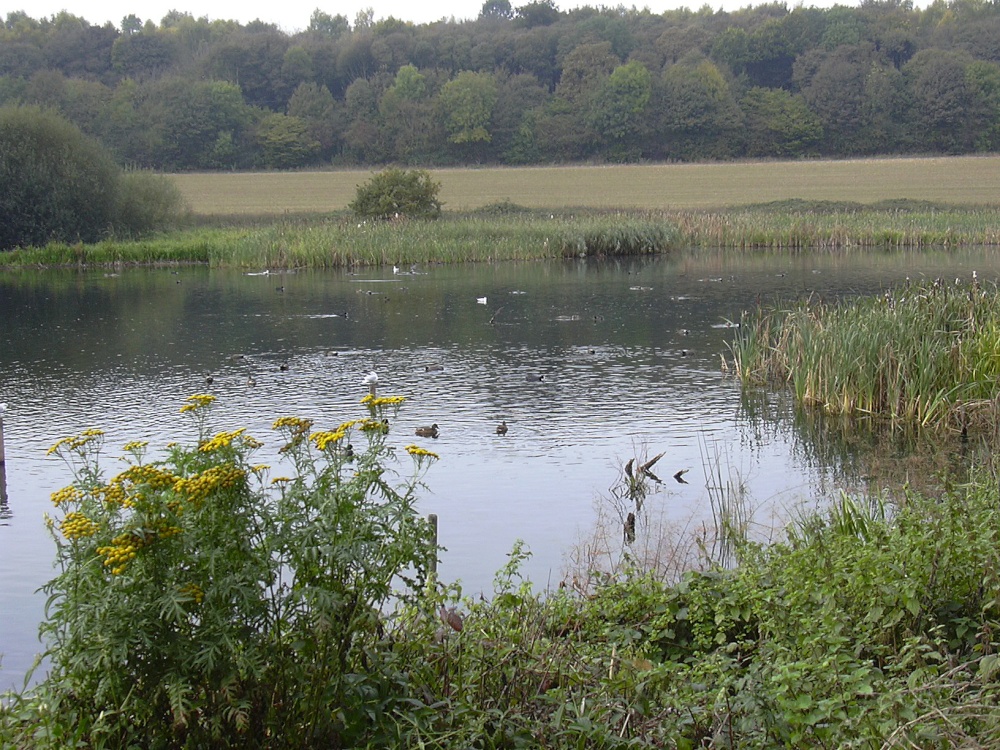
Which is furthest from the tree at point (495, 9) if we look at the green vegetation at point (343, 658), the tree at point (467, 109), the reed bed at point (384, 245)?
the green vegetation at point (343, 658)

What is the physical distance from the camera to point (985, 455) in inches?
386

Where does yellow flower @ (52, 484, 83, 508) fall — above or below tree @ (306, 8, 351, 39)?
below

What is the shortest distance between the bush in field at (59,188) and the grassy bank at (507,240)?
2050 mm

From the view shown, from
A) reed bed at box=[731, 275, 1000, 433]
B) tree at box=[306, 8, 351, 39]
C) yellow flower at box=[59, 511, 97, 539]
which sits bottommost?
reed bed at box=[731, 275, 1000, 433]

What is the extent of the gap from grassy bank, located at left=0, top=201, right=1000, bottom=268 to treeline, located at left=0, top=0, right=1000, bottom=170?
4054 centimetres

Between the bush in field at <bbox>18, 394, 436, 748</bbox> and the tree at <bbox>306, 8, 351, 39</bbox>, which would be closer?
the bush in field at <bbox>18, 394, 436, 748</bbox>

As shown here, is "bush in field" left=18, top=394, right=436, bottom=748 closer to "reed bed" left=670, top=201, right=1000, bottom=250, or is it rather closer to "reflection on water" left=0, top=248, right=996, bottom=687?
"reflection on water" left=0, top=248, right=996, bottom=687

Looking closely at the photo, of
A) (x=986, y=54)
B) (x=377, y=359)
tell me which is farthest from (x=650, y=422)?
(x=986, y=54)

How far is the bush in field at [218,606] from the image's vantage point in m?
3.62

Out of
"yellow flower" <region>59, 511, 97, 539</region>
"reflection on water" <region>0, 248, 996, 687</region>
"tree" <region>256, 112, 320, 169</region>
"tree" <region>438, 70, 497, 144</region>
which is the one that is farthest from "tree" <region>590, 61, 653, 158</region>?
"yellow flower" <region>59, 511, 97, 539</region>

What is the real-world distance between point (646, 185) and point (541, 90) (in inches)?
1070

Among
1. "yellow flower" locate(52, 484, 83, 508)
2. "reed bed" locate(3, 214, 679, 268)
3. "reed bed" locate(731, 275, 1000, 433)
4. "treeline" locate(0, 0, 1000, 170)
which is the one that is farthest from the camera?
"treeline" locate(0, 0, 1000, 170)

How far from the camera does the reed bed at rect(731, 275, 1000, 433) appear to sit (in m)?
11.1

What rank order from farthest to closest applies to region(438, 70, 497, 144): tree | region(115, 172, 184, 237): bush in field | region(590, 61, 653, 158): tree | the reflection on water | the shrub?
region(438, 70, 497, 144): tree, region(590, 61, 653, 158): tree, region(115, 172, 184, 237): bush in field, the shrub, the reflection on water
